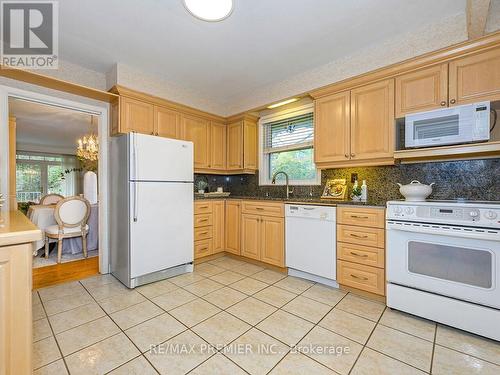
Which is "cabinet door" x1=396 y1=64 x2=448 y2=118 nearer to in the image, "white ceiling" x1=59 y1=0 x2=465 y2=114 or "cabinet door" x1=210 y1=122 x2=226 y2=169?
"white ceiling" x1=59 y1=0 x2=465 y2=114

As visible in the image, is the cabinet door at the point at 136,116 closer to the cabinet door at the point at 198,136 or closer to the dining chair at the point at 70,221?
the cabinet door at the point at 198,136

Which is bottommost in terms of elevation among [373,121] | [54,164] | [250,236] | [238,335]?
[238,335]

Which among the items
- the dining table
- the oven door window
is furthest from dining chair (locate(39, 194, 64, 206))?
the oven door window

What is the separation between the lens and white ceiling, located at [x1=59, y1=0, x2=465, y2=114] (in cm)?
193

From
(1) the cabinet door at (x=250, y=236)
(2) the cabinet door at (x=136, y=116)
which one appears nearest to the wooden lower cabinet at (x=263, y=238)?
(1) the cabinet door at (x=250, y=236)

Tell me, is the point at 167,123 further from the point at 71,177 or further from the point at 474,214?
the point at 71,177

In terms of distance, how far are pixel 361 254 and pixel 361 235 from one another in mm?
186

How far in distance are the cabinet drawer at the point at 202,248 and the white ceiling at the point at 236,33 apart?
2.28m

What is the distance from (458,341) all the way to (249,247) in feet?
7.21

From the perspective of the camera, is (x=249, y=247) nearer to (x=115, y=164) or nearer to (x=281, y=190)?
(x=281, y=190)

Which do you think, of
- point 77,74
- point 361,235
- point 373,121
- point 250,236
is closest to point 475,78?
point 373,121

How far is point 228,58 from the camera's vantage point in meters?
2.71

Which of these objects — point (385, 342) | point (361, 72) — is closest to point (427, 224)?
point (385, 342)

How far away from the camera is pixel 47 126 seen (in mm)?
5629
